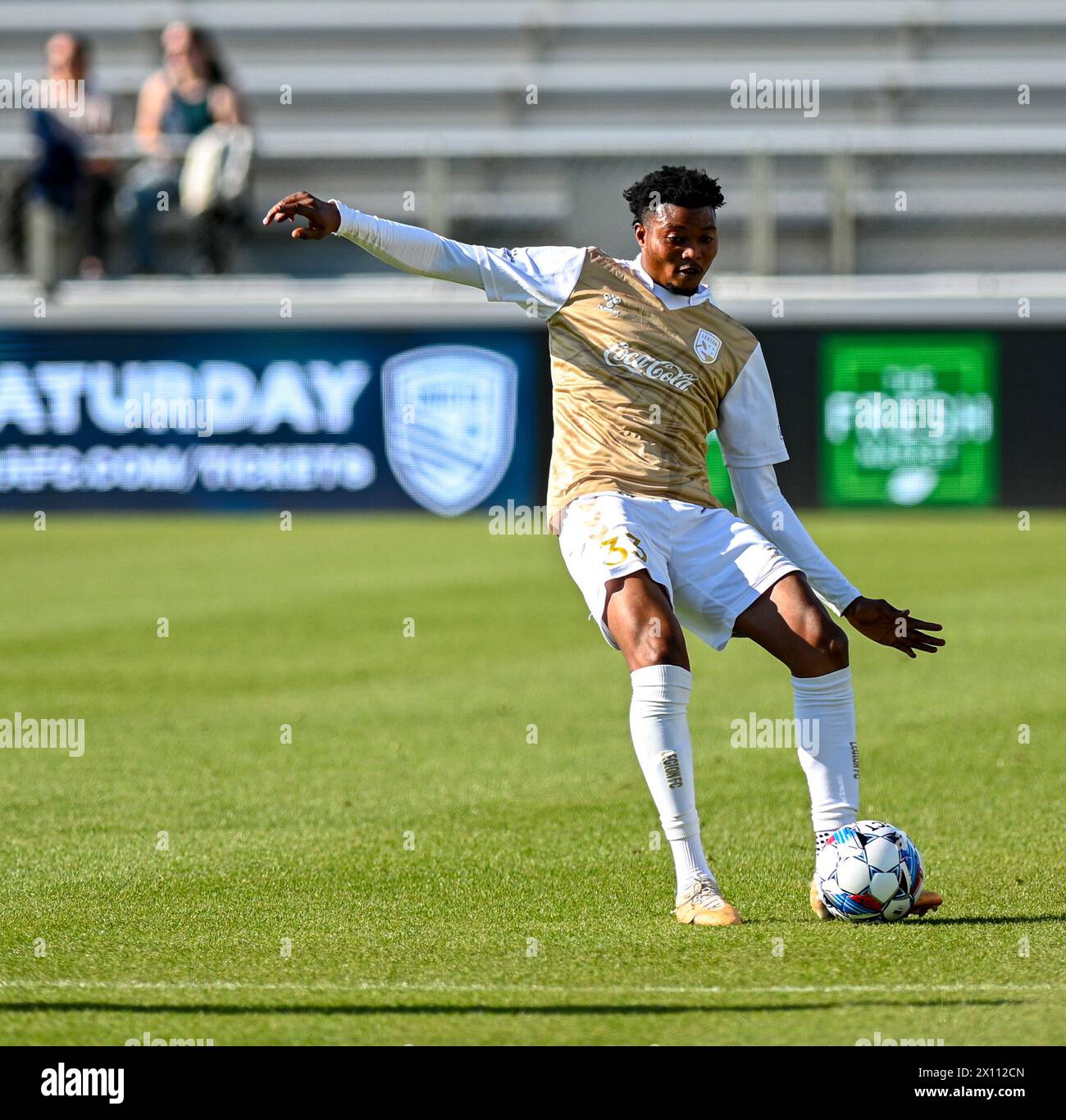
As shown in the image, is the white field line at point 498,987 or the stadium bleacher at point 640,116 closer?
the white field line at point 498,987

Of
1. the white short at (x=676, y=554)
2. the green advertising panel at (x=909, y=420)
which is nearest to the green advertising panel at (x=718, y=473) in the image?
the green advertising panel at (x=909, y=420)

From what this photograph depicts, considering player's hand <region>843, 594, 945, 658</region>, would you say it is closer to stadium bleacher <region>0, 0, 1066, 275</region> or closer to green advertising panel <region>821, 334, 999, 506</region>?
green advertising panel <region>821, 334, 999, 506</region>

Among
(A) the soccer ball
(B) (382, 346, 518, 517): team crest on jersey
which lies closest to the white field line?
(A) the soccer ball

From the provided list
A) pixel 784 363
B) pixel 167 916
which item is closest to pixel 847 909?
pixel 167 916

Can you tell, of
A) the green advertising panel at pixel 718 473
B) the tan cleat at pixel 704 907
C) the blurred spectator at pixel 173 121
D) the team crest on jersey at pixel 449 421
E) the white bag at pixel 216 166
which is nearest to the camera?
the tan cleat at pixel 704 907

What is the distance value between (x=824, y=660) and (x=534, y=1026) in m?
1.55

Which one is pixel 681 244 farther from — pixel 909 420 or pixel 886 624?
pixel 909 420

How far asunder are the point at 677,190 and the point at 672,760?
1.59 m

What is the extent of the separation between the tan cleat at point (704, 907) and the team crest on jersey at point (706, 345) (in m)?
1.49

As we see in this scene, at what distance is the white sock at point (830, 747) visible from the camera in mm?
5090

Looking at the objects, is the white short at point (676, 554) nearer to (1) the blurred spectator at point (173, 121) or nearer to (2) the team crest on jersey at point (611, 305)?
(2) the team crest on jersey at point (611, 305)

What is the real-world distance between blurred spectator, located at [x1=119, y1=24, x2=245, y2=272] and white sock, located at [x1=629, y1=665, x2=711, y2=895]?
1313 centimetres

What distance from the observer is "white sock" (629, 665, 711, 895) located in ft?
16.2

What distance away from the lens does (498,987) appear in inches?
166
